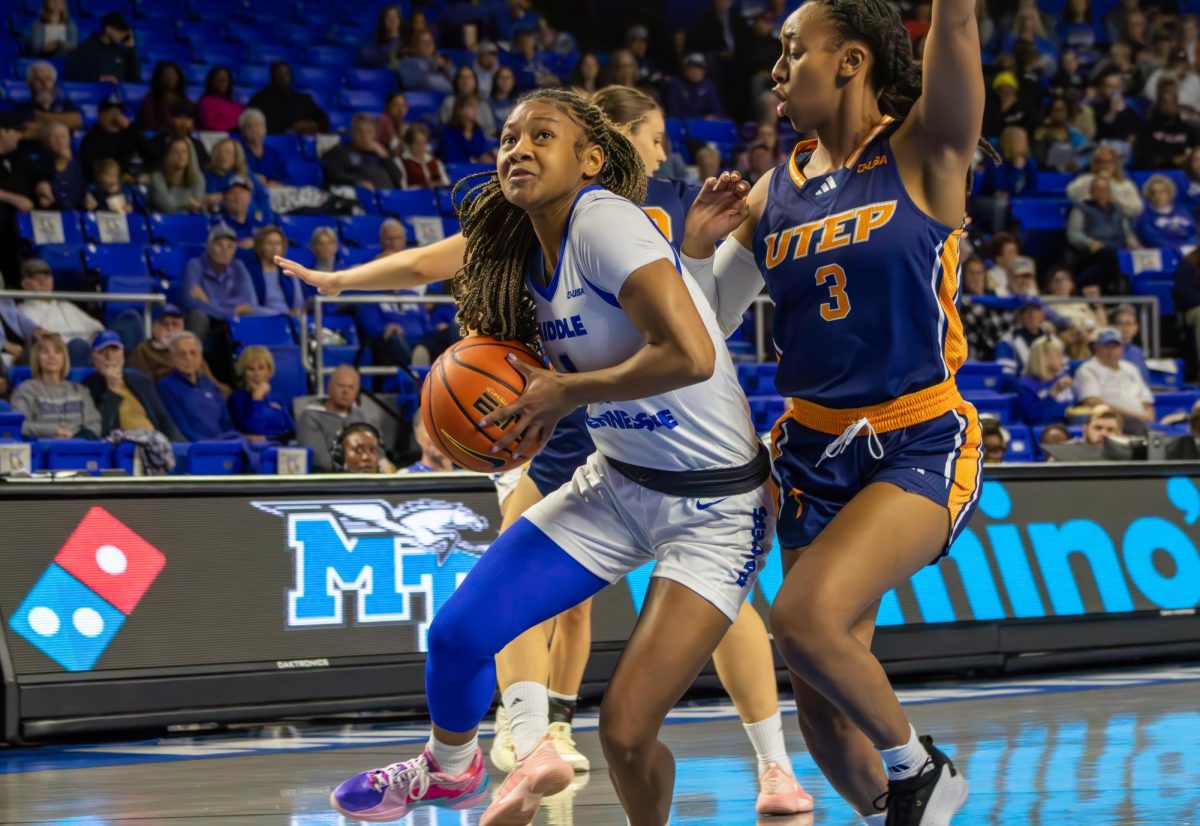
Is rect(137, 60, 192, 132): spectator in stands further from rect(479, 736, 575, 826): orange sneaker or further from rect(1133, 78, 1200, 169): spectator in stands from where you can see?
rect(479, 736, 575, 826): orange sneaker

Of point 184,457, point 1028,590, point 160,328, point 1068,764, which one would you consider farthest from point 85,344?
point 1068,764

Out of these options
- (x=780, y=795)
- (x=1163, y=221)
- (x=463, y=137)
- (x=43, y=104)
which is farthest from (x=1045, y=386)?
(x=780, y=795)

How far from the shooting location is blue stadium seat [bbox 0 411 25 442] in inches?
365

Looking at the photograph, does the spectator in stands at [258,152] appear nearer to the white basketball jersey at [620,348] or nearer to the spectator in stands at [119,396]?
the spectator in stands at [119,396]

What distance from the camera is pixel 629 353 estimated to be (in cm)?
378

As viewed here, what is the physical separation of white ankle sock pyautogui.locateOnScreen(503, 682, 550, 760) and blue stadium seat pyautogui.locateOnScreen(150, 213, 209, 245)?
349 inches

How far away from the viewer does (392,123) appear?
47.5ft

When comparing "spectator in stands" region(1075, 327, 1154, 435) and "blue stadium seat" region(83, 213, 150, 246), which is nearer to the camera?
"blue stadium seat" region(83, 213, 150, 246)

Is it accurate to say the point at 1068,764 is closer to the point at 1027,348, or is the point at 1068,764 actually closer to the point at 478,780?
the point at 478,780

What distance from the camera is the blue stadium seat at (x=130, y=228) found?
12.1m

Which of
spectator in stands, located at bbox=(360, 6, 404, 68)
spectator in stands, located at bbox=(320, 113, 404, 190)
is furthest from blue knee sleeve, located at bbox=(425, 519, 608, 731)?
spectator in stands, located at bbox=(360, 6, 404, 68)

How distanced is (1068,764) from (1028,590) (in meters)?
2.79

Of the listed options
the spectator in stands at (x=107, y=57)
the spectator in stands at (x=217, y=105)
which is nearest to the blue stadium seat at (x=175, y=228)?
the spectator in stands at (x=217, y=105)

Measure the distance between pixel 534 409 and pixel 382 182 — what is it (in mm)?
10589
